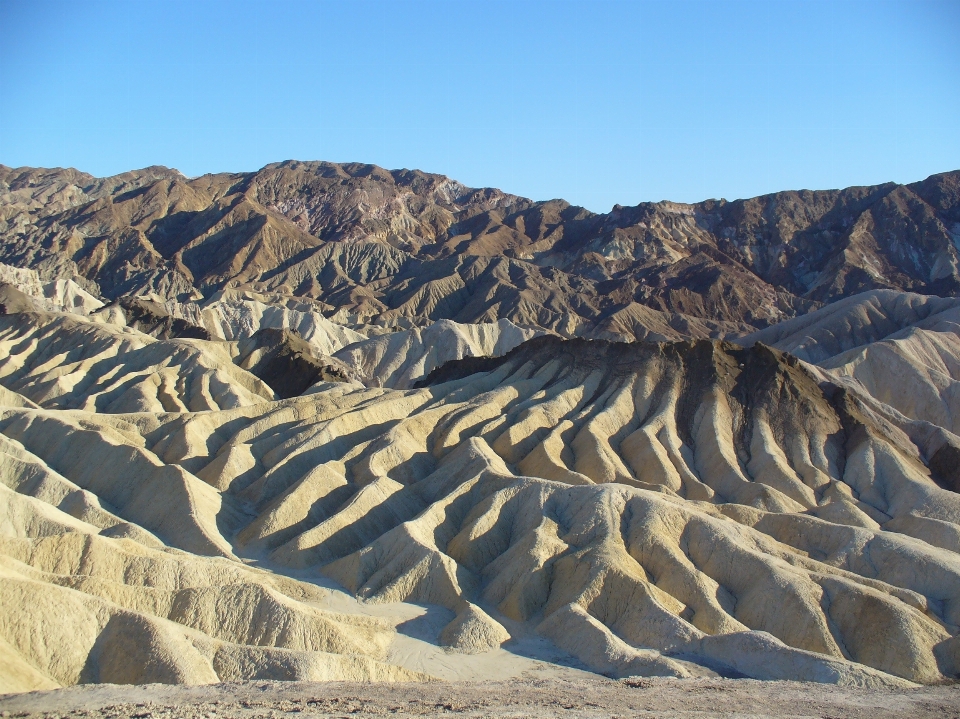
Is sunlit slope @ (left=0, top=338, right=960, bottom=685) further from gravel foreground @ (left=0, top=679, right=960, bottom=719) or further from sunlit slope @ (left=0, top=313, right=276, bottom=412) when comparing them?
sunlit slope @ (left=0, top=313, right=276, bottom=412)

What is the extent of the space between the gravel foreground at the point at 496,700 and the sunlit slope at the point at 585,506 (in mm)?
2077

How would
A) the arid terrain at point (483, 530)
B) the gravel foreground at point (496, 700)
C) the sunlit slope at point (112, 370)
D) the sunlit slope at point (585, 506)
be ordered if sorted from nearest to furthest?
1. the gravel foreground at point (496, 700)
2. the arid terrain at point (483, 530)
3. the sunlit slope at point (585, 506)
4. the sunlit slope at point (112, 370)

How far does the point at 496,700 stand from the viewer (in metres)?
29.4

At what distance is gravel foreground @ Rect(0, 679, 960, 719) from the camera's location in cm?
2575

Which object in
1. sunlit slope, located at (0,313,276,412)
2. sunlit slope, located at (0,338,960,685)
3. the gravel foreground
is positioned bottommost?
the gravel foreground

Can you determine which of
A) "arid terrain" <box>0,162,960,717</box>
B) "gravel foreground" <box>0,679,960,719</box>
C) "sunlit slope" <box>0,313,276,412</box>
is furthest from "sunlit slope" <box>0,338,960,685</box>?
"sunlit slope" <box>0,313,276,412</box>

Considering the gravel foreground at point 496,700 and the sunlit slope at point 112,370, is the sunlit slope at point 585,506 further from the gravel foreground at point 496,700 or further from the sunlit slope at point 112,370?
the sunlit slope at point 112,370

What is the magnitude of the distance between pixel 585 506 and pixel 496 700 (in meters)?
19.5

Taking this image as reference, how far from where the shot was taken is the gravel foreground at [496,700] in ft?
84.5

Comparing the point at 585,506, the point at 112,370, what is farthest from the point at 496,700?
the point at 112,370

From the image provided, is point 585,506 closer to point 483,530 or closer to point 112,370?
point 483,530

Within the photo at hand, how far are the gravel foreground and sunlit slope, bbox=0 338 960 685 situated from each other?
2.08 metres

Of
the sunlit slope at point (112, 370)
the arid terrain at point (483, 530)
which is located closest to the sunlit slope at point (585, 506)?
the arid terrain at point (483, 530)

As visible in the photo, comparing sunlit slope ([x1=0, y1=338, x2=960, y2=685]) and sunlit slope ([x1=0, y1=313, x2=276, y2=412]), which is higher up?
sunlit slope ([x1=0, y1=313, x2=276, y2=412])
